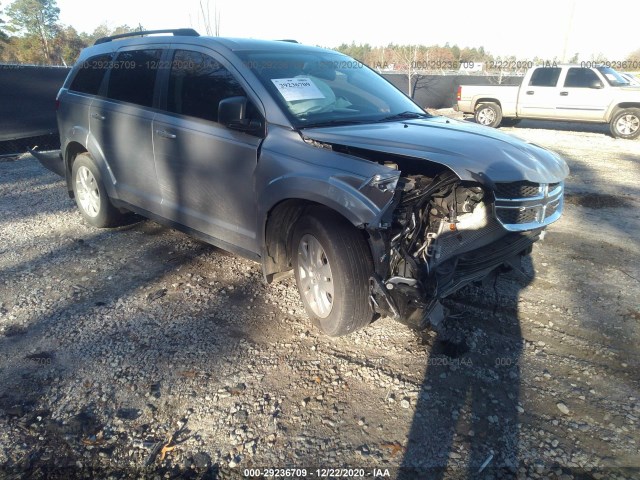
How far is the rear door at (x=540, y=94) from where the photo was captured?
1372 centimetres

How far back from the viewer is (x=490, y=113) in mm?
14914

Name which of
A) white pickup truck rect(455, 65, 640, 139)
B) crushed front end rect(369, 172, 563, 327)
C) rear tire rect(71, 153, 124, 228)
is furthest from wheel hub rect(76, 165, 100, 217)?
white pickup truck rect(455, 65, 640, 139)

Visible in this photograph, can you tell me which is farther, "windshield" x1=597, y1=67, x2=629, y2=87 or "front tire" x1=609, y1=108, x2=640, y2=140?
"windshield" x1=597, y1=67, x2=629, y2=87

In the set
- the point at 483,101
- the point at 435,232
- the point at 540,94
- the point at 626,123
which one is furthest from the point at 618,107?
the point at 435,232

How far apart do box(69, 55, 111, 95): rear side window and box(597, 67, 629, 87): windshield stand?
13.0m

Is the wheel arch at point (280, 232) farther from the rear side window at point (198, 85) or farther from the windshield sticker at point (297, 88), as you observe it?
the rear side window at point (198, 85)

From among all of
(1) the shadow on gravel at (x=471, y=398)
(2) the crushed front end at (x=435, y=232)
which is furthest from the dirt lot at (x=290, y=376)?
(2) the crushed front end at (x=435, y=232)

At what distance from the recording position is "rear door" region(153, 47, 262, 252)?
11.7ft

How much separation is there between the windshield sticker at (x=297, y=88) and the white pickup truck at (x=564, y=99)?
1221 cm

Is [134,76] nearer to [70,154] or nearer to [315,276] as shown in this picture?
[70,154]

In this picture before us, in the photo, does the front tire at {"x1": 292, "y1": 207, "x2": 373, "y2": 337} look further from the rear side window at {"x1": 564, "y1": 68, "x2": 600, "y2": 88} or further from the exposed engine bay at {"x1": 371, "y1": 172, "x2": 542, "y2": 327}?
the rear side window at {"x1": 564, "y1": 68, "x2": 600, "y2": 88}

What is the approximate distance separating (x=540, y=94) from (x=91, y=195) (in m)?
13.0

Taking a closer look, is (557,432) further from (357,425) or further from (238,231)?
(238,231)

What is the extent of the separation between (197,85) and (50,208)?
3.68m
